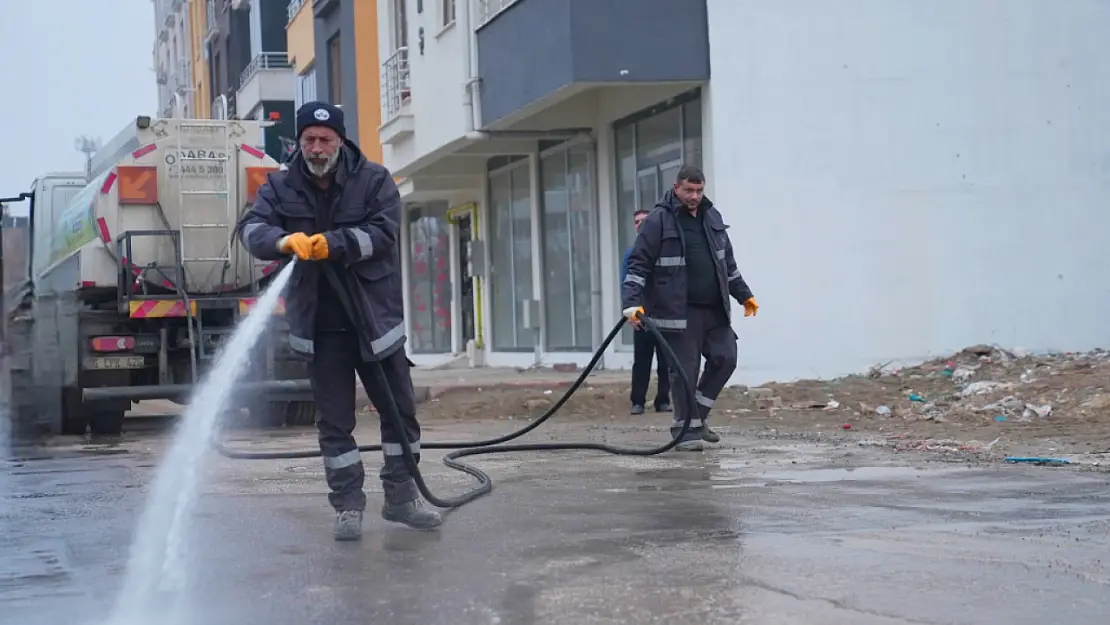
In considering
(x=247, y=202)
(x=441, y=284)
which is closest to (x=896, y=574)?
(x=247, y=202)

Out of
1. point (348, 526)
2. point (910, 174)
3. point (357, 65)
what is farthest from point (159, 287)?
point (357, 65)

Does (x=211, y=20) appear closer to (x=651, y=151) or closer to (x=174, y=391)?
(x=651, y=151)

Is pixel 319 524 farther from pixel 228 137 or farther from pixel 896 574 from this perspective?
pixel 228 137

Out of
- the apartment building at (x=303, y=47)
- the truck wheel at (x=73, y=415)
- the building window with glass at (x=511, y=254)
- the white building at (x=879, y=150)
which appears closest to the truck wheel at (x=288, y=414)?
the truck wheel at (x=73, y=415)

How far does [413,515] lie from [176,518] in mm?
1255

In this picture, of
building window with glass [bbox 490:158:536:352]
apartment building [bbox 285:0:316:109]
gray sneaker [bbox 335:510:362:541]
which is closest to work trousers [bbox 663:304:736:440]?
gray sneaker [bbox 335:510:362:541]

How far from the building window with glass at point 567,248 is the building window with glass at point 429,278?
609 centimetres

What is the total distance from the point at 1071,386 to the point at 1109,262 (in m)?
5.02

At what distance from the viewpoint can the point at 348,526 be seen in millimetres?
6551

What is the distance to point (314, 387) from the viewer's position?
22.2 ft

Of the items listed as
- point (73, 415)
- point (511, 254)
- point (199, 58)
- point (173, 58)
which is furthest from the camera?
point (173, 58)

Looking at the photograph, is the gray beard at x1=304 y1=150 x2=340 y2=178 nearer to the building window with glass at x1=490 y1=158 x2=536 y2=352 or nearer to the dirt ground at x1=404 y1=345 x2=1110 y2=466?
the dirt ground at x1=404 y1=345 x2=1110 y2=466

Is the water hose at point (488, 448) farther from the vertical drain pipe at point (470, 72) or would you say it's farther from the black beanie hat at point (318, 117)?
the vertical drain pipe at point (470, 72)

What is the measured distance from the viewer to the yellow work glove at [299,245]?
20.7ft
